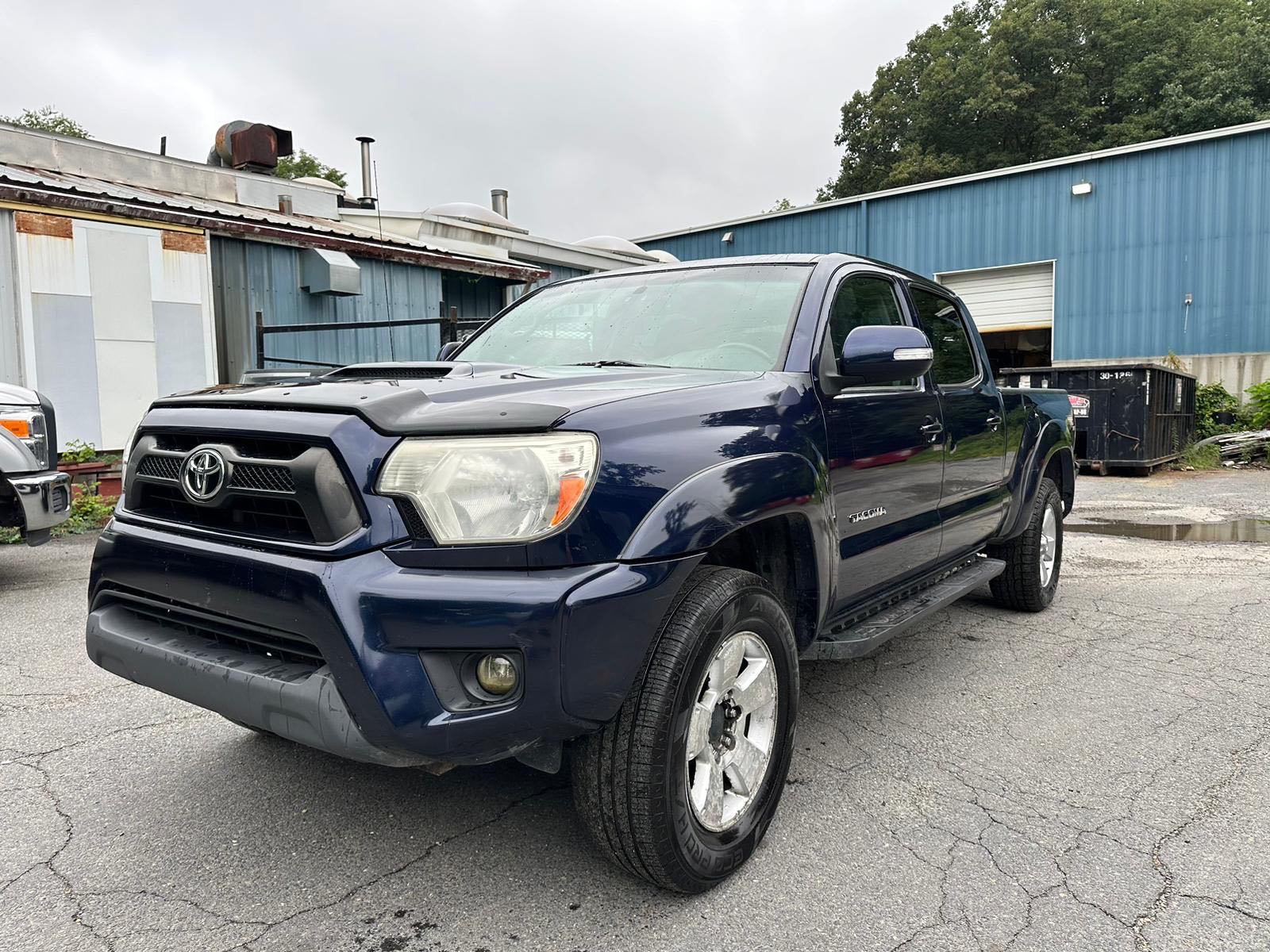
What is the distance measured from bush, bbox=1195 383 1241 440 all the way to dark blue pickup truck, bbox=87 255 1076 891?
18612 mm

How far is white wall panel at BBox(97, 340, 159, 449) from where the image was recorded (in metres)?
9.58

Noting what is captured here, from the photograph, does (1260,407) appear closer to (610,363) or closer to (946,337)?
(946,337)

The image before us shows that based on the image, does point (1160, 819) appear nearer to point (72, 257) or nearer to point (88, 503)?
point (88, 503)

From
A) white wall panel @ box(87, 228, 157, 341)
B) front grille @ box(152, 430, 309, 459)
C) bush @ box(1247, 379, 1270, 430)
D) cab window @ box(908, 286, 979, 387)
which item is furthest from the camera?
bush @ box(1247, 379, 1270, 430)

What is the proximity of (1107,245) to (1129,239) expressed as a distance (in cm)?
46

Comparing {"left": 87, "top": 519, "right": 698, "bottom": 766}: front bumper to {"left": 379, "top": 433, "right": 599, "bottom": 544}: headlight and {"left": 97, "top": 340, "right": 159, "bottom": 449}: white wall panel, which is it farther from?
{"left": 97, "top": 340, "right": 159, "bottom": 449}: white wall panel

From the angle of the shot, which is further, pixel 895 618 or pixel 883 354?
pixel 895 618

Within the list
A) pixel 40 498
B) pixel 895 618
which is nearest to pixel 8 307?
pixel 40 498

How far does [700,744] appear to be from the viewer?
2432 millimetres

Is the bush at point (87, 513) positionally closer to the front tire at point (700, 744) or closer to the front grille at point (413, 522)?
the front grille at point (413, 522)

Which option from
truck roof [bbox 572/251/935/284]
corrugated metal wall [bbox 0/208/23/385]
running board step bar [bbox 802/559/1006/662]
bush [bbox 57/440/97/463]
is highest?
corrugated metal wall [bbox 0/208/23/385]

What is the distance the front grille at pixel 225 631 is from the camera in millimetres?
2180

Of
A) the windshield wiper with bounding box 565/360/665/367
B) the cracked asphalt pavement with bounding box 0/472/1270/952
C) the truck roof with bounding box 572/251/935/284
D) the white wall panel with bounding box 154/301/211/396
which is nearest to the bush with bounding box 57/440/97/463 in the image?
the white wall panel with bounding box 154/301/211/396

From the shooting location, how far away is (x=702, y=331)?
132 inches
